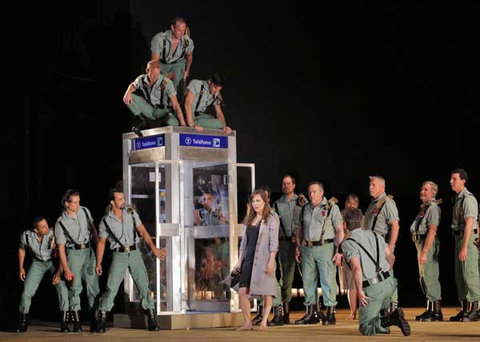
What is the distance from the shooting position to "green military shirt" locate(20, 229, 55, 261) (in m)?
10.5

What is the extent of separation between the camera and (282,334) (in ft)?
29.9

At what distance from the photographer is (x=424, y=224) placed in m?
10.7

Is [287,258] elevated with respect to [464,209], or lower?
lower

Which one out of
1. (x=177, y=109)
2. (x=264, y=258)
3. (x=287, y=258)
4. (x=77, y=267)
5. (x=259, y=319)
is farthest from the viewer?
(x=287, y=258)

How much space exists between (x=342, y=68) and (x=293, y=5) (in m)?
1.12

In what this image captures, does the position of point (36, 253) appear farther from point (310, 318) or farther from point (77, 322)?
point (310, 318)

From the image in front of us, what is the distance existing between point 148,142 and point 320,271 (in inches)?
85.3

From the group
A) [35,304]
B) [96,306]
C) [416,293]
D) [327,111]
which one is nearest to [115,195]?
[96,306]

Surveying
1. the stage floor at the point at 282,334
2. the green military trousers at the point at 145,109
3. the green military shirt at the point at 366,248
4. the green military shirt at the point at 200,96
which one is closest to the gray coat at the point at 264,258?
the stage floor at the point at 282,334

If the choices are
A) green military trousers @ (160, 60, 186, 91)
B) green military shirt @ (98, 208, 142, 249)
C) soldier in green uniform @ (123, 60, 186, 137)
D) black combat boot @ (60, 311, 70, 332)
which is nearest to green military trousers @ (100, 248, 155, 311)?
green military shirt @ (98, 208, 142, 249)

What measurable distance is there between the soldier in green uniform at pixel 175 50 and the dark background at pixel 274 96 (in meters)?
1.15

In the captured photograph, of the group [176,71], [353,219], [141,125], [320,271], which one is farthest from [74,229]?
[353,219]

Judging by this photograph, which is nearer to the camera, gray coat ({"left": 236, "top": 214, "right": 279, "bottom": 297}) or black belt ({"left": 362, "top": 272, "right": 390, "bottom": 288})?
black belt ({"left": 362, "top": 272, "right": 390, "bottom": 288})

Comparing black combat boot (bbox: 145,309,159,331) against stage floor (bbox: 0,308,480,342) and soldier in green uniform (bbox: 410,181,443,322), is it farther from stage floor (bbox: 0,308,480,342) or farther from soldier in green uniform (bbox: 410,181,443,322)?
soldier in green uniform (bbox: 410,181,443,322)
